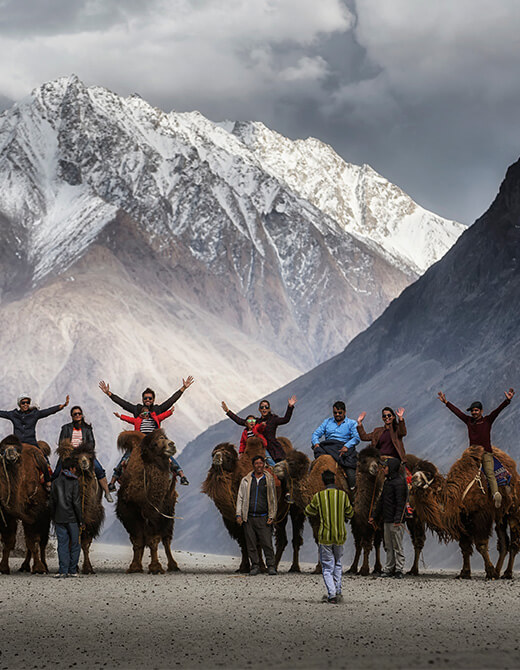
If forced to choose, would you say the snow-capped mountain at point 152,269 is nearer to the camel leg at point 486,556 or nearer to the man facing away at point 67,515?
the man facing away at point 67,515

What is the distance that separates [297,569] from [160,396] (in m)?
90.6

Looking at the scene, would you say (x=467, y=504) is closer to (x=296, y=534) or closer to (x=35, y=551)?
(x=296, y=534)

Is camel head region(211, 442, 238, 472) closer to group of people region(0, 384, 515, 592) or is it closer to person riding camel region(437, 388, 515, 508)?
group of people region(0, 384, 515, 592)

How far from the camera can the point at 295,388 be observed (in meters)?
82.7

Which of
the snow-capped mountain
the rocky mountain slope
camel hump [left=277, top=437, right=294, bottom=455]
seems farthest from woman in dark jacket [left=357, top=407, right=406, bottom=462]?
the snow-capped mountain

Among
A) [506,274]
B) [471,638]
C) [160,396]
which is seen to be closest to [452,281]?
[506,274]

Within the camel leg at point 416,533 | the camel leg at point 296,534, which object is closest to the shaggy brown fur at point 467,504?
the camel leg at point 416,533

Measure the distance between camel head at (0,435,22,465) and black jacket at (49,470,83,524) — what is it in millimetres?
831

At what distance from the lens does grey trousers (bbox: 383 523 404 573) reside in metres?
18.1

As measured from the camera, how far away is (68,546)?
18328 millimetres

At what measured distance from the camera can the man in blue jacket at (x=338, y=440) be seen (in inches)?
746

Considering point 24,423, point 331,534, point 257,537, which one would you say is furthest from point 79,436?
point 331,534

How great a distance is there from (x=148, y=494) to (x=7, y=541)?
2637 millimetres

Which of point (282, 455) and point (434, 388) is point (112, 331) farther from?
point (282, 455)
